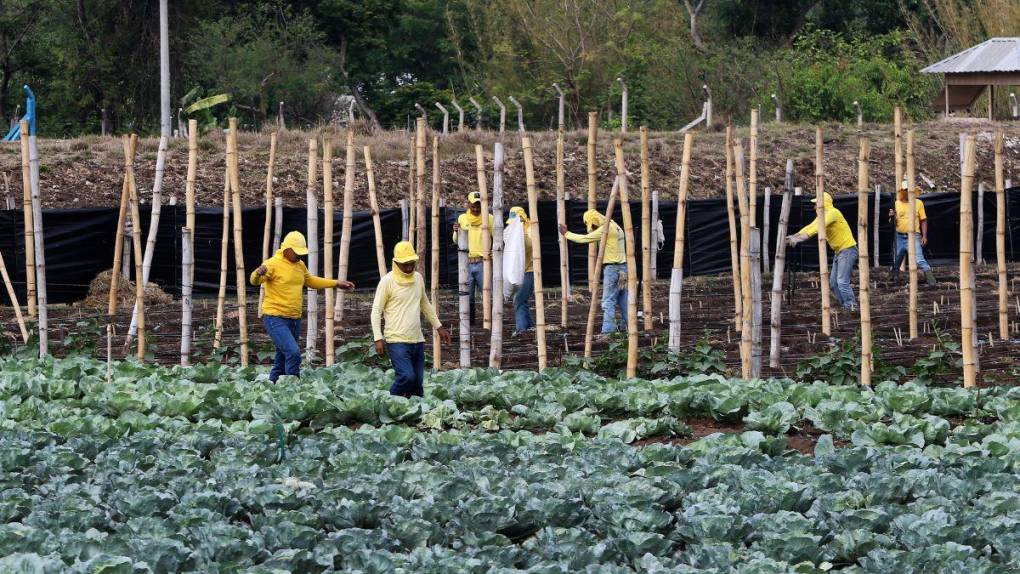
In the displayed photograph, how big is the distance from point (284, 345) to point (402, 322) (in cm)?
137

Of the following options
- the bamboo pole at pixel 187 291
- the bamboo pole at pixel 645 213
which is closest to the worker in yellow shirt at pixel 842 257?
the bamboo pole at pixel 645 213

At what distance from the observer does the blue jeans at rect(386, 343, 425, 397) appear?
1034 cm

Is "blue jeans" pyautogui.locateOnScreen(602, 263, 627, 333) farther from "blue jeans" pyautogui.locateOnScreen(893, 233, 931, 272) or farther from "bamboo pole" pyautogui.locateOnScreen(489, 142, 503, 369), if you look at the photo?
"blue jeans" pyautogui.locateOnScreen(893, 233, 931, 272)

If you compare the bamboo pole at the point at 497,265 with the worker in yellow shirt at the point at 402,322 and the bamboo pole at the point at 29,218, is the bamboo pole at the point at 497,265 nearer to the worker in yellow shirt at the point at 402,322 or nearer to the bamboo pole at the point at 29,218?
the worker in yellow shirt at the point at 402,322

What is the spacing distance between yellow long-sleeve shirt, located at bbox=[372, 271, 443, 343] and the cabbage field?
0.44 meters

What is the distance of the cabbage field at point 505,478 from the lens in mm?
5930

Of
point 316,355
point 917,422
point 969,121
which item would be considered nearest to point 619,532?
point 917,422

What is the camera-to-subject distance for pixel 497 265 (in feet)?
40.8

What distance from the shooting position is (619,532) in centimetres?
641

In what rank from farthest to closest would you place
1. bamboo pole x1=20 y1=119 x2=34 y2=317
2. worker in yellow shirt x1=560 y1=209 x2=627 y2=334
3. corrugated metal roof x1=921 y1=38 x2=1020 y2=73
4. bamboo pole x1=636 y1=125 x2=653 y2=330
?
corrugated metal roof x1=921 y1=38 x2=1020 y2=73, worker in yellow shirt x1=560 y1=209 x2=627 y2=334, bamboo pole x1=20 y1=119 x2=34 y2=317, bamboo pole x1=636 y1=125 x2=653 y2=330

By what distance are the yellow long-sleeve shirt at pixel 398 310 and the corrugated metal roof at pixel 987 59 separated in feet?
77.9

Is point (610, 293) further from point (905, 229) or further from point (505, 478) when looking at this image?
point (505, 478)

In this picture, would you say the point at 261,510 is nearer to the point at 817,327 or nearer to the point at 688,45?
the point at 817,327

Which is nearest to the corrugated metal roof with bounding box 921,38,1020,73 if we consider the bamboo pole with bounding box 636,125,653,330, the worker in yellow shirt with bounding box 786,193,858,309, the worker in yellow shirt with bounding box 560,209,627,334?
the worker in yellow shirt with bounding box 786,193,858,309
